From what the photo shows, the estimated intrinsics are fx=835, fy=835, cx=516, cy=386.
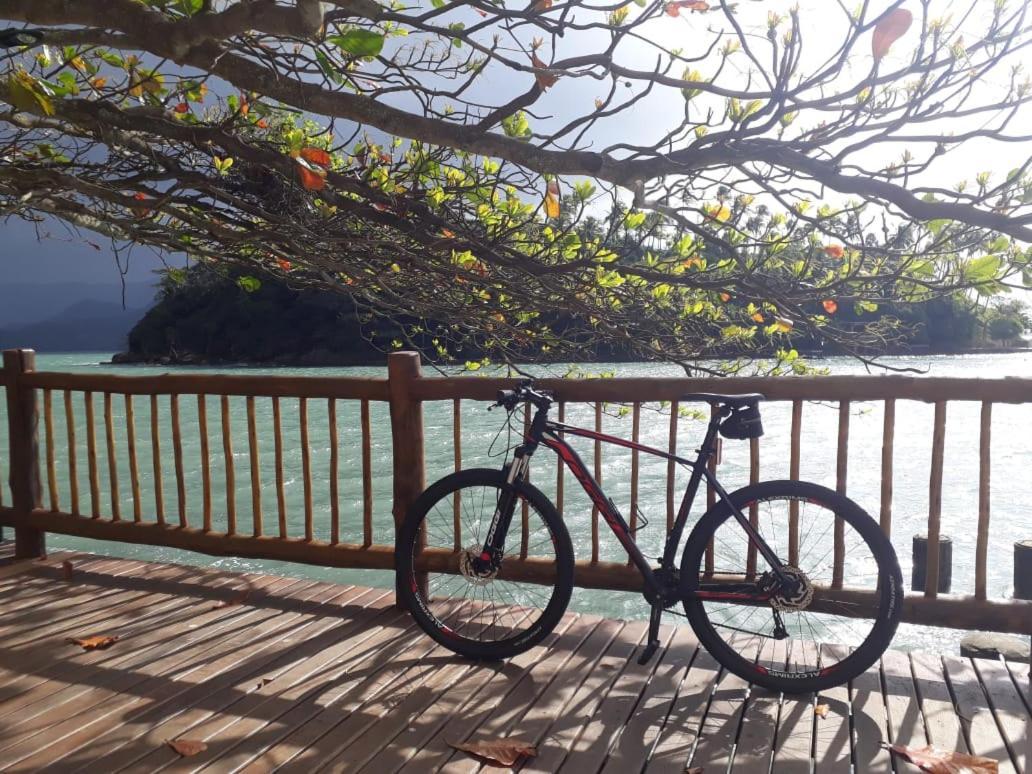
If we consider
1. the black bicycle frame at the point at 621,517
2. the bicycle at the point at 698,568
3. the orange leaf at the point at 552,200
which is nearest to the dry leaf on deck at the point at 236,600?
the bicycle at the point at 698,568

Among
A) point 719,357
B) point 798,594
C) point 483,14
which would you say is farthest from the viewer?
point 719,357

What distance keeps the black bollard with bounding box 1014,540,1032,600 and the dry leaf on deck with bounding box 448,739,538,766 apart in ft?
11.1

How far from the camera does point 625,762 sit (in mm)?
2309

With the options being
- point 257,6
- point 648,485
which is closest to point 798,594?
point 257,6

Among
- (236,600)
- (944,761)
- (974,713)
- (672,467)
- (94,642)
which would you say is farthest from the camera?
(236,600)

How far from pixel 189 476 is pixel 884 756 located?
1334cm

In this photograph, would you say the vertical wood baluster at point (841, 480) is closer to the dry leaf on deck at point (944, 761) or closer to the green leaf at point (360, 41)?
the dry leaf on deck at point (944, 761)

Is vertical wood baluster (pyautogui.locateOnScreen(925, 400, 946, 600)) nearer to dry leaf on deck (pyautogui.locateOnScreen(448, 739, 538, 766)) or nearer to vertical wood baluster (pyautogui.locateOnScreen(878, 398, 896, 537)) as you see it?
vertical wood baluster (pyautogui.locateOnScreen(878, 398, 896, 537))

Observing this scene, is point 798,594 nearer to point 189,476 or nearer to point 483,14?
point 483,14

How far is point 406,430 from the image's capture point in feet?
11.6

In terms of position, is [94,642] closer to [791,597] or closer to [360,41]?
[360,41]

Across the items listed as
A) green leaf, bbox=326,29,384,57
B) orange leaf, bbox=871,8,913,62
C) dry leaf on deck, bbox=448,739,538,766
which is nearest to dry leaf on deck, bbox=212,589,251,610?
dry leaf on deck, bbox=448,739,538,766

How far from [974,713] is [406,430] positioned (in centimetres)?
226

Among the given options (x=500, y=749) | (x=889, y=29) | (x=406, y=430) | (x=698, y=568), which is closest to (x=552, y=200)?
(x=406, y=430)
